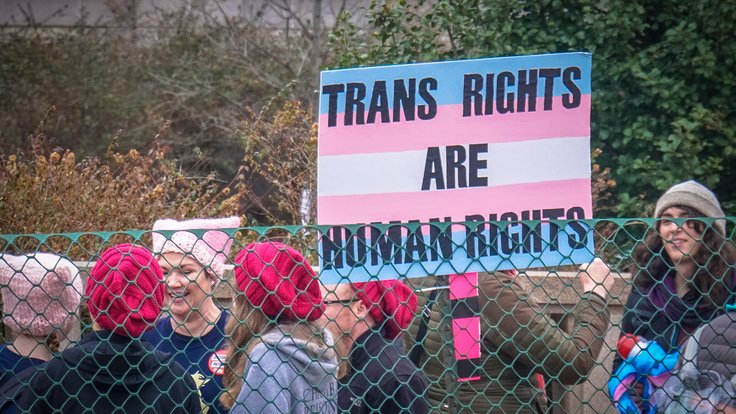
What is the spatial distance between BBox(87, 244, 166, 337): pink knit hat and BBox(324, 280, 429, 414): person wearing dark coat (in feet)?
1.75

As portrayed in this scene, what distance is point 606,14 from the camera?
722 cm

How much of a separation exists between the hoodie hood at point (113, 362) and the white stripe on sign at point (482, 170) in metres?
0.72

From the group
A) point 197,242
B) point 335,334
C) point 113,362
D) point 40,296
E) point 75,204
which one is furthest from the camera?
point 75,204


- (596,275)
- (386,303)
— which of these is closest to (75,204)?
(386,303)

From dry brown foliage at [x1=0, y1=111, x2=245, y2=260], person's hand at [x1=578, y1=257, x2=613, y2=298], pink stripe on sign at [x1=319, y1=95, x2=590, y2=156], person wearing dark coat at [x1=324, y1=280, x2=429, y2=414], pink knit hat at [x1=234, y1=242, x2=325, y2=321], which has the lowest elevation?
dry brown foliage at [x1=0, y1=111, x2=245, y2=260]

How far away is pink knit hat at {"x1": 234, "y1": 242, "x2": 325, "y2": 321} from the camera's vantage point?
304cm

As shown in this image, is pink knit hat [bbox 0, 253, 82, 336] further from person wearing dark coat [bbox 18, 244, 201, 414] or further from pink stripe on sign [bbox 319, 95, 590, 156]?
pink stripe on sign [bbox 319, 95, 590, 156]

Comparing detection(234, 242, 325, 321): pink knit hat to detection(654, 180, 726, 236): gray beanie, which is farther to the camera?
detection(654, 180, 726, 236): gray beanie

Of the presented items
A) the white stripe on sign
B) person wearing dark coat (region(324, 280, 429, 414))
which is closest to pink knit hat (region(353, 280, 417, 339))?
person wearing dark coat (region(324, 280, 429, 414))

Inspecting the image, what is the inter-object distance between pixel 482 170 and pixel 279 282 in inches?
28.3

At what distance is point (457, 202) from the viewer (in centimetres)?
320

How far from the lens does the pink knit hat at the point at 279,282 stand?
3.04 meters

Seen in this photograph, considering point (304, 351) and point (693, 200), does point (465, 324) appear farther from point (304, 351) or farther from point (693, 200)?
point (693, 200)

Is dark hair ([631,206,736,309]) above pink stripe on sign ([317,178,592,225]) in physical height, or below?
below
